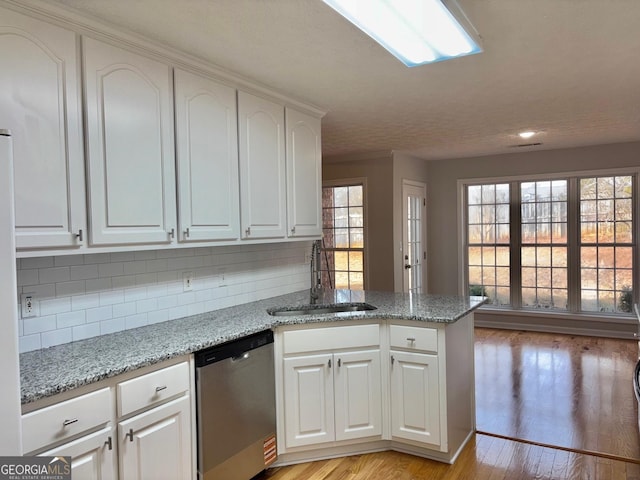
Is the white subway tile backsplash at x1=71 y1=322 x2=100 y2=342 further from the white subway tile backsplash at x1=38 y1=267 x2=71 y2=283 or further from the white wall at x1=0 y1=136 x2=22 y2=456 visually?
the white wall at x1=0 y1=136 x2=22 y2=456

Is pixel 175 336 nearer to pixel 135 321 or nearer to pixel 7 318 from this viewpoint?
pixel 135 321

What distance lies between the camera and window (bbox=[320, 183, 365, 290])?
5.75 meters

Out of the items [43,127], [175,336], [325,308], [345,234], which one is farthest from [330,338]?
[345,234]

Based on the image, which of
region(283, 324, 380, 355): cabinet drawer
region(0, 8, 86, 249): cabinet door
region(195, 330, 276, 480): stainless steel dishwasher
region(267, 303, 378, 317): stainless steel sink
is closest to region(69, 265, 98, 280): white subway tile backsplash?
region(0, 8, 86, 249): cabinet door

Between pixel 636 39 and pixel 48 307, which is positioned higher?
pixel 636 39

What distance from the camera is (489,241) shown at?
6.23m

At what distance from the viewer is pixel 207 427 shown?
7.06 feet

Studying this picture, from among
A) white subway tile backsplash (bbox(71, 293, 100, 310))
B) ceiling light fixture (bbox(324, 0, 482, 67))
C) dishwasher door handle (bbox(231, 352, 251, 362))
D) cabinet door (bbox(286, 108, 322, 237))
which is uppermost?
ceiling light fixture (bbox(324, 0, 482, 67))

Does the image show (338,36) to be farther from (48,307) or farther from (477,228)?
(477,228)

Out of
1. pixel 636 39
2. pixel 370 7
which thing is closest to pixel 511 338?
pixel 636 39

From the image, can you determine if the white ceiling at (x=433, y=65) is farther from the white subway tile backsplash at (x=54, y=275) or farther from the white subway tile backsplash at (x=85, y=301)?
the white subway tile backsplash at (x=85, y=301)

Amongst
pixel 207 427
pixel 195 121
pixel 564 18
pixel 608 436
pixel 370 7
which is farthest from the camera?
pixel 608 436

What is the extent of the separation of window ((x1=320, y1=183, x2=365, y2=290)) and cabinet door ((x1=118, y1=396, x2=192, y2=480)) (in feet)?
12.2

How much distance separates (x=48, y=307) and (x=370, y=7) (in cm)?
191
